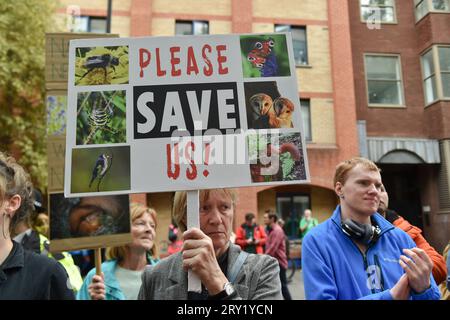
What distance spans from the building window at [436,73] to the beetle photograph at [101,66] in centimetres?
147

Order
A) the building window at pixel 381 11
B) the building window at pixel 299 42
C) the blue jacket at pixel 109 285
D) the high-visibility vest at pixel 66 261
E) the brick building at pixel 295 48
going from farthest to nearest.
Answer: the brick building at pixel 295 48 < the building window at pixel 299 42 < the high-visibility vest at pixel 66 261 < the blue jacket at pixel 109 285 < the building window at pixel 381 11

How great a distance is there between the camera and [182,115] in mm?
1551

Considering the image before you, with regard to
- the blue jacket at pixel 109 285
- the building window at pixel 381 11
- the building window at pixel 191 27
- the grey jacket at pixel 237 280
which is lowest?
the blue jacket at pixel 109 285

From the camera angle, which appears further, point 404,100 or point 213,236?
point 404,100

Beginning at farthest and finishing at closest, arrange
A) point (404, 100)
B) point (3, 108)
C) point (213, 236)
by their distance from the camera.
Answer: point (3, 108), point (404, 100), point (213, 236)

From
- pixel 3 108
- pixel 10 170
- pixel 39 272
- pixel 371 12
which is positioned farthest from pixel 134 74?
pixel 3 108

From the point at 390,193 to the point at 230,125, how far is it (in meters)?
1.18

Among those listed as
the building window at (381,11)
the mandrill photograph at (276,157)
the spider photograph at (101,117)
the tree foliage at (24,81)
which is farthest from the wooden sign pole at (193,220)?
the tree foliage at (24,81)

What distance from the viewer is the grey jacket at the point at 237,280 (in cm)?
157

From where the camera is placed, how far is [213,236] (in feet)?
5.26

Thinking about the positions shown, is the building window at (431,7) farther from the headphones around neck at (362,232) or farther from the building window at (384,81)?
the headphones around neck at (362,232)

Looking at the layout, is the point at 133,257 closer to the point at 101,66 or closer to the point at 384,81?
the point at 101,66

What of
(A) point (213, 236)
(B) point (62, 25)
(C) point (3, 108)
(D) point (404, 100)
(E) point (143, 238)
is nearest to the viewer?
(A) point (213, 236)
